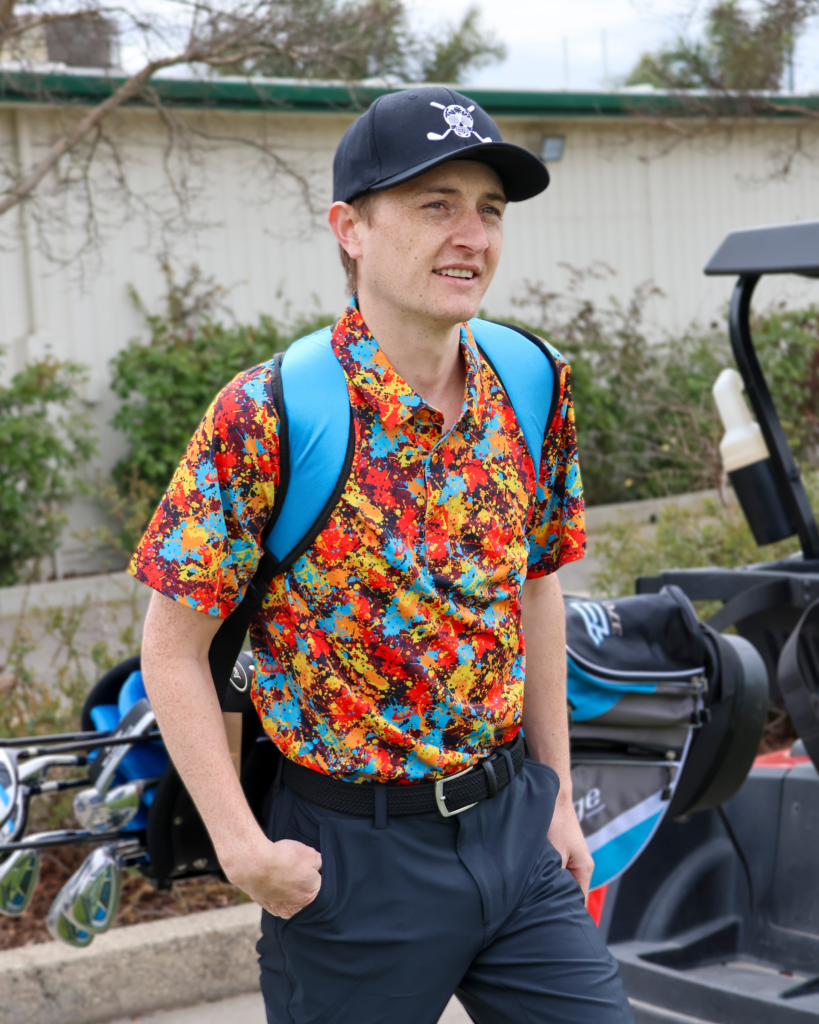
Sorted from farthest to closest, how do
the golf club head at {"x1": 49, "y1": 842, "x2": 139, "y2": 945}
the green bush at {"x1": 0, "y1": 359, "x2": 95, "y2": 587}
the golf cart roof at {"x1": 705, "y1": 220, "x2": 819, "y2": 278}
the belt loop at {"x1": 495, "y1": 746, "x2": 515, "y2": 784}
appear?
Answer: 1. the green bush at {"x1": 0, "y1": 359, "x2": 95, "y2": 587}
2. the golf cart roof at {"x1": 705, "y1": 220, "x2": 819, "y2": 278}
3. the golf club head at {"x1": 49, "y1": 842, "x2": 139, "y2": 945}
4. the belt loop at {"x1": 495, "y1": 746, "x2": 515, "y2": 784}

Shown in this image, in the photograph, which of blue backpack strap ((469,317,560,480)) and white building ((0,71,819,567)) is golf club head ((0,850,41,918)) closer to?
blue backpack strap ((469,317,560,480))

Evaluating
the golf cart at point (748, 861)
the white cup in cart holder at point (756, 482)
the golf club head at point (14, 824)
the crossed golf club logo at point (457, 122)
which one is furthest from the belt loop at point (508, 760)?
the white cup in cart holder at point (756, 482)

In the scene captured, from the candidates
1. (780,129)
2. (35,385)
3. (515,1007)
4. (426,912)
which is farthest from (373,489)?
(780,129)

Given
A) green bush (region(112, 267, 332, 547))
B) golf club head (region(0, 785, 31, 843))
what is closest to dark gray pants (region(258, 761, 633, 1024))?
golf club head (region(0, 785, 31, 843))

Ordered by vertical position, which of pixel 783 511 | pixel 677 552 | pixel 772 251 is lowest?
pixel 677 552

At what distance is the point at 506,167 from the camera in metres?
1.80

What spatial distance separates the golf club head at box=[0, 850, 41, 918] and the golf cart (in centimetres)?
151

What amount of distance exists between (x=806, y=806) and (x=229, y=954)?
1683 mm

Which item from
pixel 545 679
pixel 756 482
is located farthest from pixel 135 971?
pixel 756 482

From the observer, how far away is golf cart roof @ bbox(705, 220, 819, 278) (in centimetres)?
332

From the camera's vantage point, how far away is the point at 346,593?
1738mm

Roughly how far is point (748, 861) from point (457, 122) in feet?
8.07

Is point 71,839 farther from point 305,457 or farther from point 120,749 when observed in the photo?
point 305,457

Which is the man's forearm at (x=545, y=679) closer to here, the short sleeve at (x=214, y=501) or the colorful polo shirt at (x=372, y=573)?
the colorful polo shirt at (x=372, y=573)
